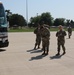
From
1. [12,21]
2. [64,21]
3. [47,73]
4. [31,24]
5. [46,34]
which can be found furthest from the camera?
[64,21]

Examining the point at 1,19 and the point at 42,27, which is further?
the point at 1,19

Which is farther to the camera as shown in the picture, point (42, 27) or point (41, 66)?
point (42, 27)

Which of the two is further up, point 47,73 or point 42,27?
point 42,27

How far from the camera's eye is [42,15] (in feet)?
493

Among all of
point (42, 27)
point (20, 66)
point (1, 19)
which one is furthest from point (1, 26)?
point (20, 66)

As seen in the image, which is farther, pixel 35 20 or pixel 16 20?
pixel 35 20

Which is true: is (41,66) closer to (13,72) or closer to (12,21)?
(13,72)

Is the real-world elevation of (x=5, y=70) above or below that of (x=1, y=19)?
below

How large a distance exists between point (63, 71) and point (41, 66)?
1414 millimetres

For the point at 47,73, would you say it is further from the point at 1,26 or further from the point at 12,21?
the point at 12,21

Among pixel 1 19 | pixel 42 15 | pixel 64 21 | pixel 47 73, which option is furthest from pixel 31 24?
pixel 47 73

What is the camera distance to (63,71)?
10.4m

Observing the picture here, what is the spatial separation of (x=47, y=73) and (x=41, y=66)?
1567 mm

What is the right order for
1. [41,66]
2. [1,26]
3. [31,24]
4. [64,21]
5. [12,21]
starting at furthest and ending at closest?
[64,21] → [31,24] → [12,21] → [1,26] → [41,66]
